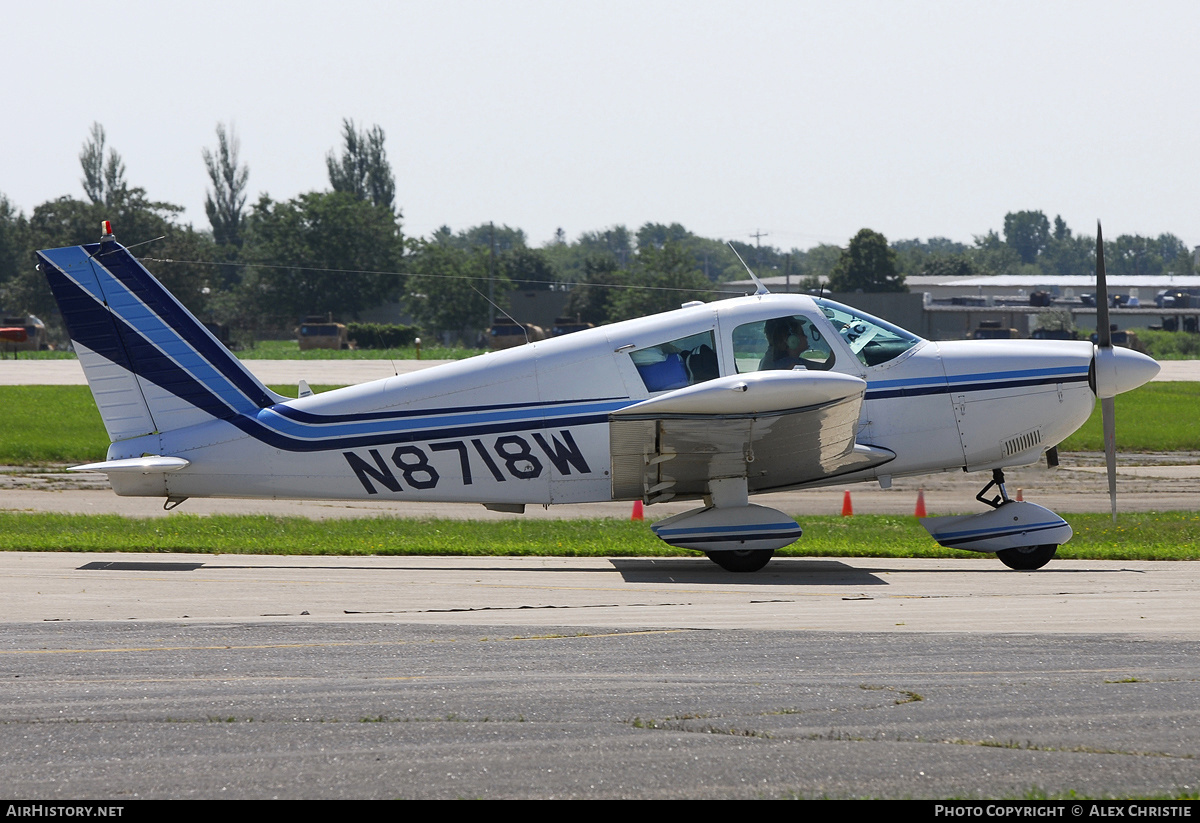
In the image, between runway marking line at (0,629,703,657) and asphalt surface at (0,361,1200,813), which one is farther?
runway marking line at (0,629,703,657)

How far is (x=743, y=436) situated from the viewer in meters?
10.3

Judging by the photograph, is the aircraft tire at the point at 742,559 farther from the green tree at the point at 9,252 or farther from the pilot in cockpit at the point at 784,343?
the green tree at the point at 9,252

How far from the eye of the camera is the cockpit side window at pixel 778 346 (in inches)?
417

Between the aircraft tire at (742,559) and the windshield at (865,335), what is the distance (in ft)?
6.75

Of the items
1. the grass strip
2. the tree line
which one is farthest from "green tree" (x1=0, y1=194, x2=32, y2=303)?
the grass strip

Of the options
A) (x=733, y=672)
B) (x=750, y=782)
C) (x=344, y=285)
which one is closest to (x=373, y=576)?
(x=733, y=672)

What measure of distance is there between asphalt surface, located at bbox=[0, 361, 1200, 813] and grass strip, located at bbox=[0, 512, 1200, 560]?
1229 mm

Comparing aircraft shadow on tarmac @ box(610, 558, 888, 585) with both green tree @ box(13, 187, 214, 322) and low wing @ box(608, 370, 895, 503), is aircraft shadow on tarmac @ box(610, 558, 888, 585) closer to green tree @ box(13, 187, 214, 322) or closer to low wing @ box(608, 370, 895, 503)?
low wing @ box(608, 370, 895, 503)

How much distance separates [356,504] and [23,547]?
22.2ft

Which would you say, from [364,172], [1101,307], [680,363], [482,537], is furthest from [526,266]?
[680,363]

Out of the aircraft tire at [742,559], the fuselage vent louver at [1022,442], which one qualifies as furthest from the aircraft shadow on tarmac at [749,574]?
the fuselage vent louver at [1022,442]

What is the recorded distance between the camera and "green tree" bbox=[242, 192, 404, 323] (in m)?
86.6

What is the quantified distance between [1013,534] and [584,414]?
4.24m

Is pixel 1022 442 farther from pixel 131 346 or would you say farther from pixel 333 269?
pixel 333 269
